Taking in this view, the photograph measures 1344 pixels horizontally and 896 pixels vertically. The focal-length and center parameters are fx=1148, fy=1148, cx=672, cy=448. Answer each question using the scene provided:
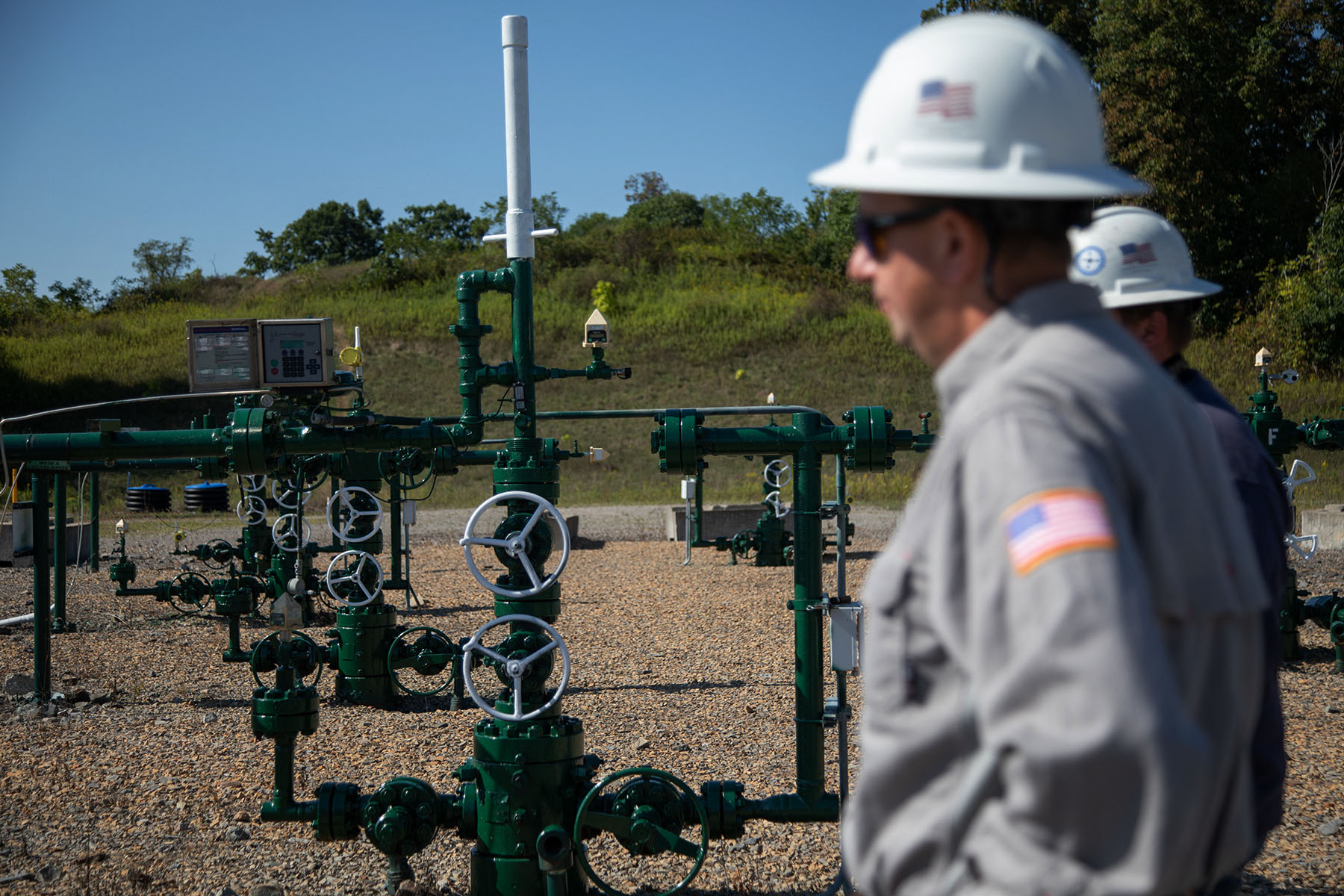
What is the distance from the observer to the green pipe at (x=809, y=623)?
327 centimetres

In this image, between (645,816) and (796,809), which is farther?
(796,809)

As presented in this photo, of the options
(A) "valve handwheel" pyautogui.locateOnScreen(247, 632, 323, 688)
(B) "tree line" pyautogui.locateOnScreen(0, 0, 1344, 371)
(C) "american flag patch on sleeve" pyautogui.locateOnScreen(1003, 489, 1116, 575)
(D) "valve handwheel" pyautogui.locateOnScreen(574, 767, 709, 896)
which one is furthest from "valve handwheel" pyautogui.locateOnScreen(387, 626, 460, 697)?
(B) "tree line" pyautogui.locateOnScreen(0, 0, 1344, 371)

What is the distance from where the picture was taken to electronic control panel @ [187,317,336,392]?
218 inches

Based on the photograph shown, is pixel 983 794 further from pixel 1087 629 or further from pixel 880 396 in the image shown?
pixel 880 396

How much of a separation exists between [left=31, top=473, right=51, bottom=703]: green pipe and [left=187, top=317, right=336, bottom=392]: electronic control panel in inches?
49.7

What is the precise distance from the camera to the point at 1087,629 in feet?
2.99

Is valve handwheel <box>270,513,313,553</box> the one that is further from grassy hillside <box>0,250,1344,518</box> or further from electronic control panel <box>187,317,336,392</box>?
grassy hillside <box>0,250,1344,518</box>

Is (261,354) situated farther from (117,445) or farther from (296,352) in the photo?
(117,445)

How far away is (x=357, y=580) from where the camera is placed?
22.9ft

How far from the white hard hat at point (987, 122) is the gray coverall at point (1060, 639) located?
0.41 ft

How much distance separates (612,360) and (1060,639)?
95.2 feet

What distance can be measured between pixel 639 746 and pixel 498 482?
8.71ft

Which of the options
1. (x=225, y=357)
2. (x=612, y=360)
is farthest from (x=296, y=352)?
(x=612, y=360)

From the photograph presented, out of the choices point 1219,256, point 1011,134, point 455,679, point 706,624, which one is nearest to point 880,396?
point 1219,256
